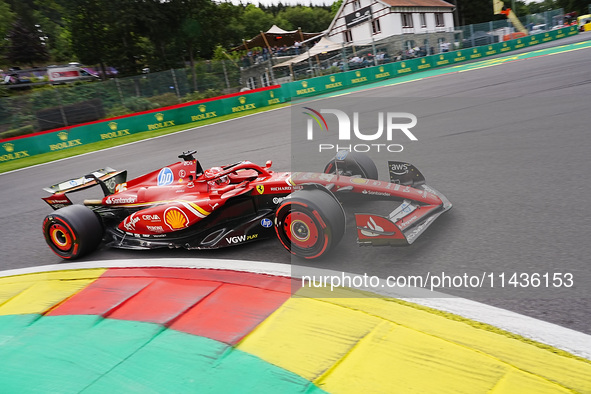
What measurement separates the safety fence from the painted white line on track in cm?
1355

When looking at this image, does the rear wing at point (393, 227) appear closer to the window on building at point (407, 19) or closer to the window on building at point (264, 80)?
the window on building at point (264, 80)

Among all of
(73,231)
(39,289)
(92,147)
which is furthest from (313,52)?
(39,289)

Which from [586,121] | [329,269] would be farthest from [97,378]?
[586,121]

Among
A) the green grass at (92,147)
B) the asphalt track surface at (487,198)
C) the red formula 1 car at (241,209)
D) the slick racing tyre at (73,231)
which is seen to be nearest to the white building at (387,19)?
the green grass at (92,147)

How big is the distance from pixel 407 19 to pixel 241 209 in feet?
157

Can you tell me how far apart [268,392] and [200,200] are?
2430mm

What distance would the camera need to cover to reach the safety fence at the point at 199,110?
1587 cm

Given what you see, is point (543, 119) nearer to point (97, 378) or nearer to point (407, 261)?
point (407, 261)

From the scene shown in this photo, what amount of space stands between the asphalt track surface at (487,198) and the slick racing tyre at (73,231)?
0.71ft

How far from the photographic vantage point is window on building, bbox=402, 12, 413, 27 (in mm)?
46406

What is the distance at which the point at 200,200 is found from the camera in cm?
456

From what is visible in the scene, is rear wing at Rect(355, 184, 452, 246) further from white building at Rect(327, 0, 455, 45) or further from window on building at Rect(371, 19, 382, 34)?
window on building at Rect(371, 19, 382, 34)

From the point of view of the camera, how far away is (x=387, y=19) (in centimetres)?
4547

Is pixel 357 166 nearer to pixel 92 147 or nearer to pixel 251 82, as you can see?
pixel 92 147
